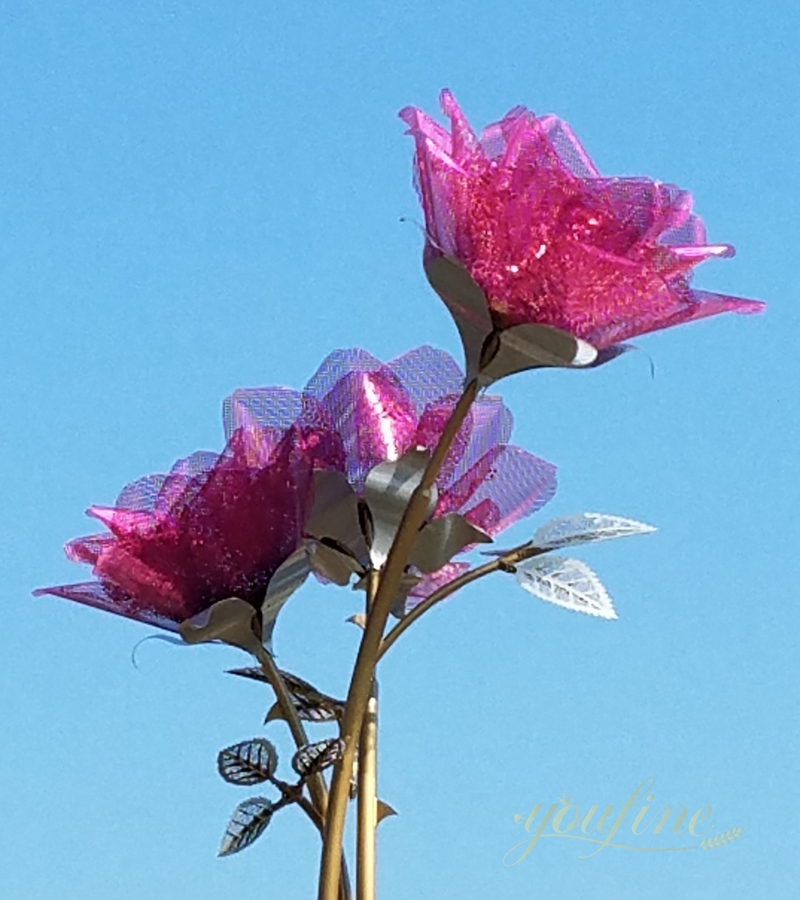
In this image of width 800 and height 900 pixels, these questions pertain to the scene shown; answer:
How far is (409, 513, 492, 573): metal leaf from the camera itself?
588mm

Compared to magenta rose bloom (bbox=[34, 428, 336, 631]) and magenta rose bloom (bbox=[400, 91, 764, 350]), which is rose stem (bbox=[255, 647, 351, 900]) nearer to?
magenta rose bloom (bbox=[34, 428, 336, 631])

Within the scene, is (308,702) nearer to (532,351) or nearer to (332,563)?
(332,563)

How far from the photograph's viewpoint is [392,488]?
0.60 m

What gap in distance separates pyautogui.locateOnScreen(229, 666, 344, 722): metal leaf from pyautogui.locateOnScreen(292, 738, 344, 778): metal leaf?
0.16 ft

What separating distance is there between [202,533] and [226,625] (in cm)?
4

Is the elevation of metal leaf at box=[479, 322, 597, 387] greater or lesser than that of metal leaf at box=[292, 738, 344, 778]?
greater

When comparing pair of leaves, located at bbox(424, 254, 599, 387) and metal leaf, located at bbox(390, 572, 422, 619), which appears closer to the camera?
pair of leaves, located at bbox(424, 254, 599, 387)

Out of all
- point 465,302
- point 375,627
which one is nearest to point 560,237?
point 465,302

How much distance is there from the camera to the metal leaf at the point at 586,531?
23.1 inches

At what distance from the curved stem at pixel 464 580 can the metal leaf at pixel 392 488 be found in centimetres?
3

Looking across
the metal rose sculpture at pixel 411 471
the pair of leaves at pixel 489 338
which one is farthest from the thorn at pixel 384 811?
the pair of leaves at pixel 489 338

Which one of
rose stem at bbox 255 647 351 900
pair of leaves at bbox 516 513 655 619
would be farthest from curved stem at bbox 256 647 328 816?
pair of leaves at bbox 516 513 655 619

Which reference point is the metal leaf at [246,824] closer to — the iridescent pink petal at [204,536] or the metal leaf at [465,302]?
the iridescent pink petal at [204,536]

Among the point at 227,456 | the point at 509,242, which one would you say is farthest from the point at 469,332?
the point at 227,456
